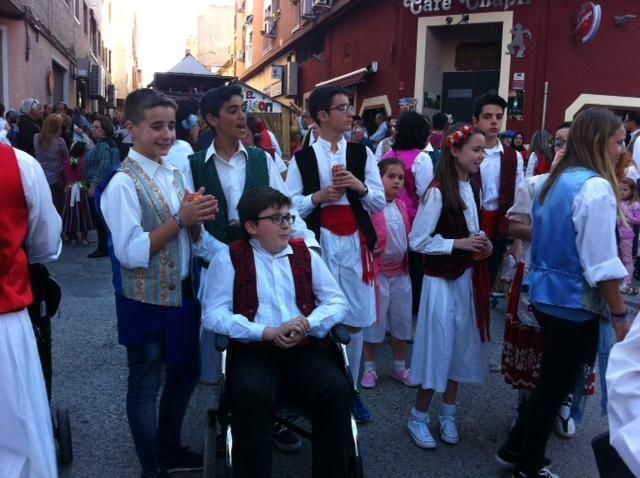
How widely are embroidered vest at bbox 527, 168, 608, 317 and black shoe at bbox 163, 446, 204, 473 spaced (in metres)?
1.85

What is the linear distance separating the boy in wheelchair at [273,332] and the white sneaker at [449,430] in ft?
3.41

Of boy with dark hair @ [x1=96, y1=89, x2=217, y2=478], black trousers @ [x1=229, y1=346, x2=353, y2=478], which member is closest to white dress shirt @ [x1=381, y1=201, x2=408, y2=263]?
black trousers @ [x1=229, y1=346, x2=353, y2=478]

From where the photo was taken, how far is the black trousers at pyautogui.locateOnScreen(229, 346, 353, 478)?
254 cm

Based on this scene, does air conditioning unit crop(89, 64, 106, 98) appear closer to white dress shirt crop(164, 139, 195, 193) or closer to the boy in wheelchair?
white dress shirt crop(164, 139, 195, 193)

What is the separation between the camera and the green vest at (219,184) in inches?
Result: 126

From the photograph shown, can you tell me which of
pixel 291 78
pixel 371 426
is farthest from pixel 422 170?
pixel 291 78

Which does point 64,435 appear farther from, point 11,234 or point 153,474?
point 11,234

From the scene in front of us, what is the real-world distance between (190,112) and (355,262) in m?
3.61

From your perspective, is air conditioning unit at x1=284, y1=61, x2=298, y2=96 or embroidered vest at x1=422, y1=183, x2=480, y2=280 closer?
embroidered vest at x1=422, y1=183, x2=480, y2=280

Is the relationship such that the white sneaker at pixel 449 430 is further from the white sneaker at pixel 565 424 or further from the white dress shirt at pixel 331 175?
the white dress shirt at pixel 331 175

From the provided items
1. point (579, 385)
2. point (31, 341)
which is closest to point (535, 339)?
point (579, 385)

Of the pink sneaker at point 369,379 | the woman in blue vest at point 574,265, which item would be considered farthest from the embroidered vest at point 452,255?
the pink sneaker at point 369,379

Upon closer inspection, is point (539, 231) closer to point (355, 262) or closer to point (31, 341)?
point (355, 262)

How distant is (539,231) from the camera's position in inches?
115
